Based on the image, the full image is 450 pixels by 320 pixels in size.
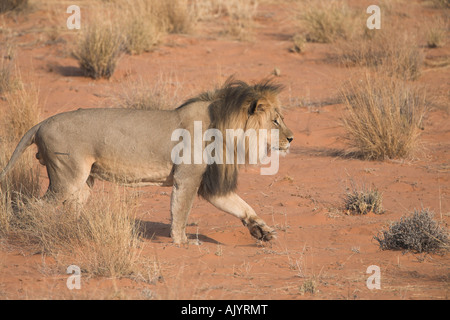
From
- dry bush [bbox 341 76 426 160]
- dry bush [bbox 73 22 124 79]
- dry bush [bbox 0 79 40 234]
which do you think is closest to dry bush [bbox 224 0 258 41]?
dry bush [bbox 73 22 124 79]

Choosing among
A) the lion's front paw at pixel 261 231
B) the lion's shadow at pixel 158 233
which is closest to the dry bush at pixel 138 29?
the lion's shadow at pixel 158 233

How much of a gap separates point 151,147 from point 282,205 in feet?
7.61

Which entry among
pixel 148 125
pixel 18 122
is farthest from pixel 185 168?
pixel 18 122

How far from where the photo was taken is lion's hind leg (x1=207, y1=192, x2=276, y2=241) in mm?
6137

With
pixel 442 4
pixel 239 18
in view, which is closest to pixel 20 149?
pixel 239 18

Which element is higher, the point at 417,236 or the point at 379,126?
the point at 379,126

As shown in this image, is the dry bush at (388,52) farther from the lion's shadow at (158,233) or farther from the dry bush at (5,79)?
the dry bush at (5,79)

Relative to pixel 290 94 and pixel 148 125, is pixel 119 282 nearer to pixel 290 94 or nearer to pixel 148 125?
pixel 148 125

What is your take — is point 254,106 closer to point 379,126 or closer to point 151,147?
point 151,147

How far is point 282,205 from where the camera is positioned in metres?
7.73

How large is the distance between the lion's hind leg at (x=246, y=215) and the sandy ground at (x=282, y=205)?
0.41 feet

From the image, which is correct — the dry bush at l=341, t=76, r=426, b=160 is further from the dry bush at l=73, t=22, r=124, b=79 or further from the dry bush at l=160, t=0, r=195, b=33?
the dry bush at l=160, t=0, r=195, b=33

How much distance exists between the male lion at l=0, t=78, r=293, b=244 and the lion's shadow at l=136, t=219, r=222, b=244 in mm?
414

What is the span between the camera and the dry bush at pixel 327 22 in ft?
51.4
